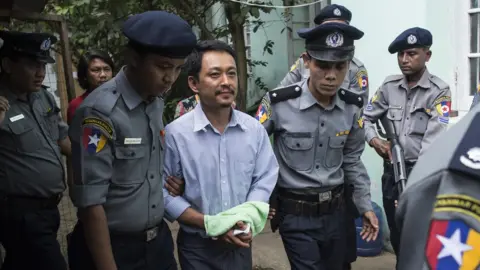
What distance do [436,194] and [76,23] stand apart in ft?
17.8

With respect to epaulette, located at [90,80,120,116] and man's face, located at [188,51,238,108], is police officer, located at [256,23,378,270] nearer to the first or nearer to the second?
man's face, located at [188,51,238,108]

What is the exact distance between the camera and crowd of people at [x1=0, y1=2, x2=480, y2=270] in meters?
2.05

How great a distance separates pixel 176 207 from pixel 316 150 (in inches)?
38.3

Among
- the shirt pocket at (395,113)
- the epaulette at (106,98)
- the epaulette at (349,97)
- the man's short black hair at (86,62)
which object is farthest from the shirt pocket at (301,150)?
the man's short black hair at (86,62)

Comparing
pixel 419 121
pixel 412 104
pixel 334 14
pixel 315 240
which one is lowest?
pixel 315 240

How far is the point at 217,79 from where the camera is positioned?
2.40 m

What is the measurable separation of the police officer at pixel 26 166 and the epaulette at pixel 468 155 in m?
2.78

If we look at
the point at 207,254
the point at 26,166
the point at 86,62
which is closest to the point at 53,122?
the point at 26,166

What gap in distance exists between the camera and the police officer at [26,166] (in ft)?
10.2

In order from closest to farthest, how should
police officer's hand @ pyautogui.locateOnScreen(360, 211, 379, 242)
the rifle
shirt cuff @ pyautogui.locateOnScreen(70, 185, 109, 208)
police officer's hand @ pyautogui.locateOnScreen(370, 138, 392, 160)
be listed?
shirt cuff @ pyautogui.locateOnScreen(70, 185, 109, 208) < police officer's hand @ pyautogui.locateOnScreen(360, 211, 379, 242) < the rifle < police officer's hand @ pyautogui.locateOnScreen(370, 138, 392, 160)

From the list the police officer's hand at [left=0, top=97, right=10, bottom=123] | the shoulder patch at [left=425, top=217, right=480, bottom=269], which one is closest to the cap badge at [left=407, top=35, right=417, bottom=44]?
the police officer's hand at [left=0, top=97, right=10, bottom=123]

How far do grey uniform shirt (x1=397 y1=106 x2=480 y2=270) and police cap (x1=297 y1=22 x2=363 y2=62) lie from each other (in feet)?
6.53

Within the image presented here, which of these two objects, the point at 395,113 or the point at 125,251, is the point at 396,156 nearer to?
the point at 395,113

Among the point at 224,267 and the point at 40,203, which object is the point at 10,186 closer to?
the point at 40,203
